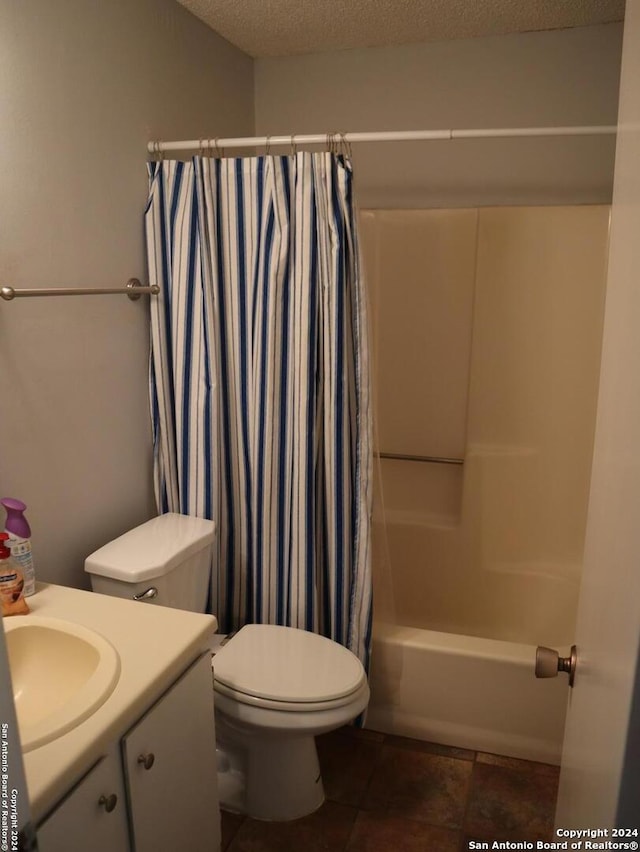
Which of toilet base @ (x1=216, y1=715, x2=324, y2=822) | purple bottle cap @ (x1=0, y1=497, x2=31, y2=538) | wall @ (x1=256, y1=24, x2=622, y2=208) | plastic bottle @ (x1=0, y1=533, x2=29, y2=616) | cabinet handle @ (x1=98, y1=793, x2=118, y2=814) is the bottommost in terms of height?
toilet base @ (x1=216, y1=715, x2=324, y2=822)

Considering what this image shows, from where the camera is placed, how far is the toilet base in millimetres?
1855

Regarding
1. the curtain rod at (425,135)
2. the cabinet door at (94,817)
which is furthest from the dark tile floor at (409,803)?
the curtain rod at (425,135)

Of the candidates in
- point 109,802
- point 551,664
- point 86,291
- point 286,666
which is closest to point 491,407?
point 286,666

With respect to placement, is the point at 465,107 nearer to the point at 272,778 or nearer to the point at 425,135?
the point at 425,135

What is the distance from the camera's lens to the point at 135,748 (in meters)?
1.18

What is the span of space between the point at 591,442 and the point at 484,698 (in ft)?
3.56

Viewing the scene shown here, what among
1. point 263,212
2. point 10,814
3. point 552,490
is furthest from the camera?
point 552,490

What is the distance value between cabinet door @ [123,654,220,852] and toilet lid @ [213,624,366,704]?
24 cm

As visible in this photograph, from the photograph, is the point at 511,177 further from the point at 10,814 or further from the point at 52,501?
the point at 10,814

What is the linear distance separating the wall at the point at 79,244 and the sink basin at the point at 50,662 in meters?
0.37

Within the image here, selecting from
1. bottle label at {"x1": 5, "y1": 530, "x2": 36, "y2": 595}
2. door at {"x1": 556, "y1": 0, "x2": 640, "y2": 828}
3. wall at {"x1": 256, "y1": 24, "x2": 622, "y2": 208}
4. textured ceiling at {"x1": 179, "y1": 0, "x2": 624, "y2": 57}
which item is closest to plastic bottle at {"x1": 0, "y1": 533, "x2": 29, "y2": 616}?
bottle label at {"x1": 5, "y1": 530, "x2": 36, "y2": 595}

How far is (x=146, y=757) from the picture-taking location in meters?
1.21

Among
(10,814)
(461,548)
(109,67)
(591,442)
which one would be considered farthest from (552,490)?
(10,814)

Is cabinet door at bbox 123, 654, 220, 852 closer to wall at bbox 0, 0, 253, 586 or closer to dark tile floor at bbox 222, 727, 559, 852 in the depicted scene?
dark tile floor at bbox 222, 727, 559, 852
